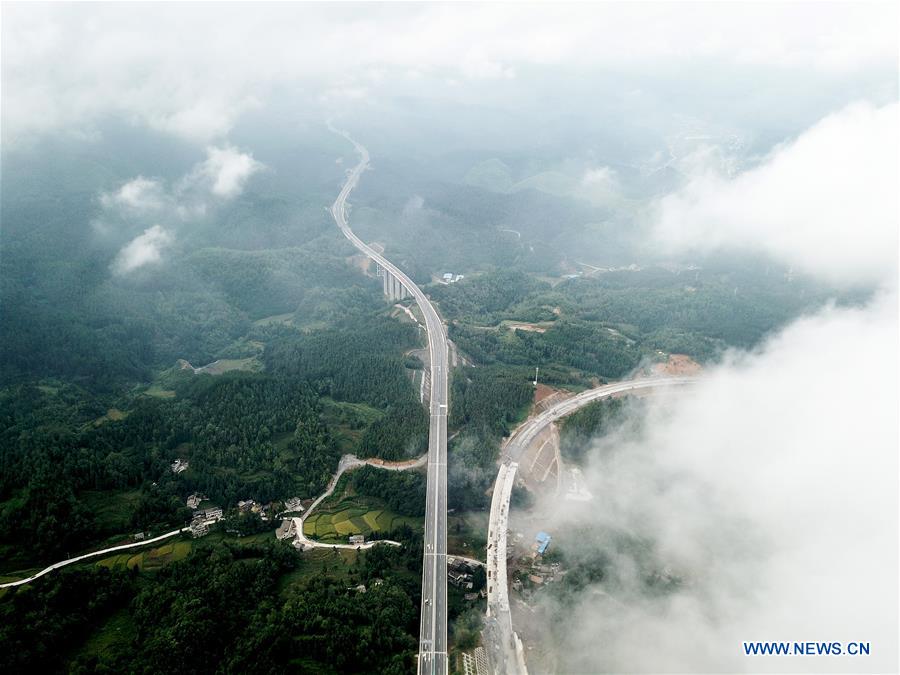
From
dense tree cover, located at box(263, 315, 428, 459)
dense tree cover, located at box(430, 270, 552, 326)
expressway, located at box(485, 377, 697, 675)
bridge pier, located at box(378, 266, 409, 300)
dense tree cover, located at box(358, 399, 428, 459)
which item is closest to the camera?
expressway, located at box(485, 377, 697, 675)

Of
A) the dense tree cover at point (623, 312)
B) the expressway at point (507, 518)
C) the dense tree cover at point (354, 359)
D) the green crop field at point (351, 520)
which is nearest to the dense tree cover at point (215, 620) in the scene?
the expressway at point (507, 518)

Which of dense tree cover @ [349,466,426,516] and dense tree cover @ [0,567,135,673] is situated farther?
dense tree cover @ [349,466,426,516]


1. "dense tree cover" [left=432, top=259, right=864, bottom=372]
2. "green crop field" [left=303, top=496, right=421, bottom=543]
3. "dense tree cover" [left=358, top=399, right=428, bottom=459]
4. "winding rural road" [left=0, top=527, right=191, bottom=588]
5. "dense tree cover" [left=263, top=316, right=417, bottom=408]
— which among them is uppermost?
"dense tree cover" [left=432, top=259, right=864, bottom=372]

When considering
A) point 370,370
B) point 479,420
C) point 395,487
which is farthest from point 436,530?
point 370,370

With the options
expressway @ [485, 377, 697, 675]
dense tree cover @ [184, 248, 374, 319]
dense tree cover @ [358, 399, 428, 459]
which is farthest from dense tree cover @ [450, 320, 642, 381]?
dense tree cover @ [184, 248, 374, 319]

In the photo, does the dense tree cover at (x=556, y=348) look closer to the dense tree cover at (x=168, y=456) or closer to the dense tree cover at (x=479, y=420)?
the dense tree cover at (x=479, y=420)

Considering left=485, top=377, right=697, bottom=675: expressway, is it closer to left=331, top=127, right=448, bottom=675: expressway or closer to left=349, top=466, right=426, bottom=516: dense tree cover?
left=331, top=127, right=448, bottom=675: expressway

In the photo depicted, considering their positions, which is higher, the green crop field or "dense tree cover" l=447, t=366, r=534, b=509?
"dense tree cover" l=447, t=366, r=534, b=509
